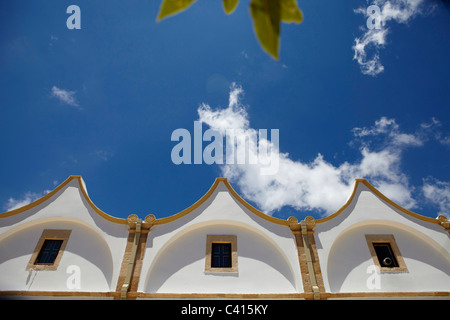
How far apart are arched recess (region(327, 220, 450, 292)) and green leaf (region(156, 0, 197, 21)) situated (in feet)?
30.7

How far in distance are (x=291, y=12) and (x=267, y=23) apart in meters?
0.18

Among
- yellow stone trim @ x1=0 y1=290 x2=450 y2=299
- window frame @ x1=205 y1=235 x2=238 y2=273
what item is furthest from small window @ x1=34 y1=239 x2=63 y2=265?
window frame @ x1=205 y1=235 x2=238 y2=273

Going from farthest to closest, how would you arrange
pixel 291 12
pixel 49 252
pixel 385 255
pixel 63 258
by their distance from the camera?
1. pixel 385 255
2. pixel 49 252
3. pixel 63 258
4. pixel 291 12

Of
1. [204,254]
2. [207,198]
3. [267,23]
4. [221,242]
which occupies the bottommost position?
[267,23]

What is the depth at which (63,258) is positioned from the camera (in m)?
9.16

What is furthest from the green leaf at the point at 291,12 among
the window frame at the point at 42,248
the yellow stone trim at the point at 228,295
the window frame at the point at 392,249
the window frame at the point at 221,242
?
the window frame at the point at 42,248

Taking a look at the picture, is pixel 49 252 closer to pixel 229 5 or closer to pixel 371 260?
pixel 371 260

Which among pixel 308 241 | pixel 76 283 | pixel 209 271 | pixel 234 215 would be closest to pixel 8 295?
pixel 76 283

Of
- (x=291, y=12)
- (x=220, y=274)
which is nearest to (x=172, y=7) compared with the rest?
(x=291, y=12)

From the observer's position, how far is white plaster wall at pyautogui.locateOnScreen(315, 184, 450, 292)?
28.9ft

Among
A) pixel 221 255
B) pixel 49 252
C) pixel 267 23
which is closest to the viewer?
pixel 267 23

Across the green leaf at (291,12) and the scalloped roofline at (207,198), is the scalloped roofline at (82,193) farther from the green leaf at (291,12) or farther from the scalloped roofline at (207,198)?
the green leaf at (291,12)
